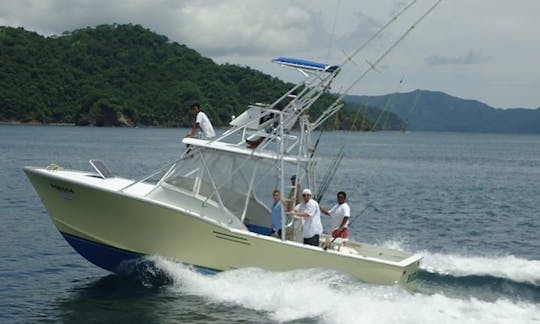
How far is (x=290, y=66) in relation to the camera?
49.0 feet

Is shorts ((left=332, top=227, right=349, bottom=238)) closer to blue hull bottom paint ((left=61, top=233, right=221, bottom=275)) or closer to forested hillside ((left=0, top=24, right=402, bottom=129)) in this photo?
blue hull bottom paint ((left=61, top=233, right=221, bottom=275))

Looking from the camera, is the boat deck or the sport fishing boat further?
the boat deck

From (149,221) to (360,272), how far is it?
4.09 metres

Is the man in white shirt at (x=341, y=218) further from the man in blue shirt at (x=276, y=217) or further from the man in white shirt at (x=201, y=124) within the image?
the man in white shirt at (x=201, y=124)

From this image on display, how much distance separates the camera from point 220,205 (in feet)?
48.0

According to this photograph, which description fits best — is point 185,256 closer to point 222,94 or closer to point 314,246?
point 314,246

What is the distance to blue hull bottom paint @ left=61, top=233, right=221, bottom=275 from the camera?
15117 millimetres

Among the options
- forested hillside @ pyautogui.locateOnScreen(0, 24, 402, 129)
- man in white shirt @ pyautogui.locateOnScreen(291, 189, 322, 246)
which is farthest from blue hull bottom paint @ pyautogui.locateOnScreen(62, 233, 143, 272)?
forested hillside @ pyautogui.locateOnScreen(0, 24, 402, 129)

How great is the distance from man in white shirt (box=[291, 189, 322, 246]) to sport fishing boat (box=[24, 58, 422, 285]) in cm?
25

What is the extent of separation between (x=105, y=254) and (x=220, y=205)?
2.61m

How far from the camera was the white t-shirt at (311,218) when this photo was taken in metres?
14.4

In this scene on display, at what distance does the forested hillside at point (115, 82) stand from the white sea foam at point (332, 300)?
131 meters

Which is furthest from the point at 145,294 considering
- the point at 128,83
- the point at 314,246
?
the point at 128,83

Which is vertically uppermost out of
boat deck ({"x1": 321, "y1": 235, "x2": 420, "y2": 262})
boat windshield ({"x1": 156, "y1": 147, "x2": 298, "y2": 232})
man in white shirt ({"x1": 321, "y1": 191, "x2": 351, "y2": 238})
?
boat windshield ({"x1": 156, "y1": 147, "x2": 298, "y2": 232})
